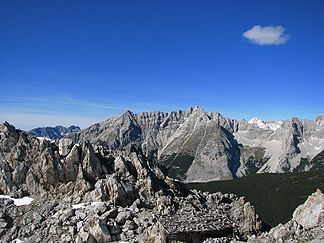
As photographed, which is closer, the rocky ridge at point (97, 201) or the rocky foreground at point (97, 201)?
the rocky foreground at point (97, 201)

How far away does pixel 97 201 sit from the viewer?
78125 mm

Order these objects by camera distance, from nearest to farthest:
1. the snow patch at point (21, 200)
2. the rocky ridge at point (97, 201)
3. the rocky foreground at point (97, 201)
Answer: the rocky foreground at point (97, 201) → the rocky ridge at point (97, 201) → the snow patch at point (21, 200)

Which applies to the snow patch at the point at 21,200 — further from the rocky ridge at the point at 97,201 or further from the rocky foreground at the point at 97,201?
the rocky ridge at the point at 97,201

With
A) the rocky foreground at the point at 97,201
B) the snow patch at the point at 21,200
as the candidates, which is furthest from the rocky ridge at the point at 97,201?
Result: the snow patch at the point at 21,200

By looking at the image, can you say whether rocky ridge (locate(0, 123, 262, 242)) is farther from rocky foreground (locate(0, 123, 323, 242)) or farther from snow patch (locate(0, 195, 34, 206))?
snow patch (locate(0, 195, 34, 206))

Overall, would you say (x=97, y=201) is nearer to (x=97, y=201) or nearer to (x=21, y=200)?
(x=97, y=201)

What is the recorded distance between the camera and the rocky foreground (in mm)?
65688

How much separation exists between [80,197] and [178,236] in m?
27.0

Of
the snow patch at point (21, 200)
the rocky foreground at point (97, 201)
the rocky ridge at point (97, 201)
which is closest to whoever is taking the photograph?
the rocky foreground at point (97, 201)

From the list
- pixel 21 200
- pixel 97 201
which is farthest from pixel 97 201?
pixel 21 200

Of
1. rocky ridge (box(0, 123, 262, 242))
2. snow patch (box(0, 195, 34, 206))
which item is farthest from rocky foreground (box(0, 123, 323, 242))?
snow patch (box(0, 195, 34, 206))

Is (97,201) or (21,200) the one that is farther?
(21,200)

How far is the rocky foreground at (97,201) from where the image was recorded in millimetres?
65688

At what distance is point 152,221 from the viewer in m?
70.2
